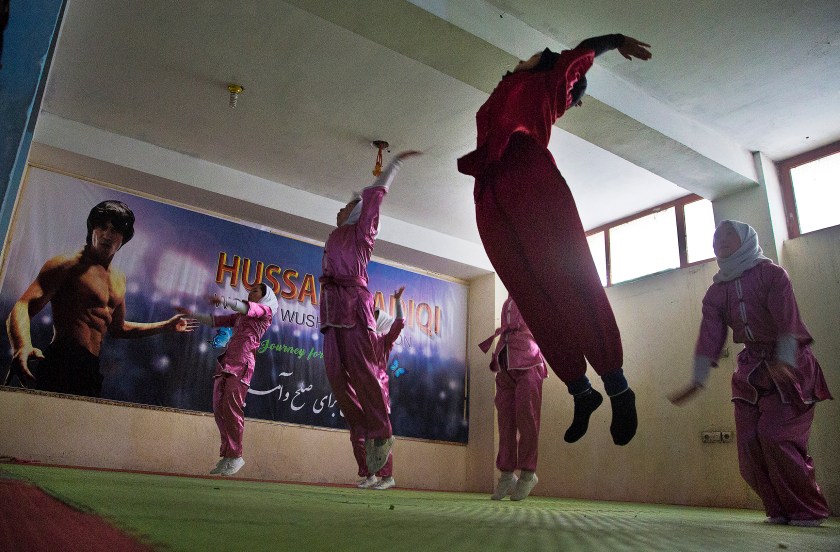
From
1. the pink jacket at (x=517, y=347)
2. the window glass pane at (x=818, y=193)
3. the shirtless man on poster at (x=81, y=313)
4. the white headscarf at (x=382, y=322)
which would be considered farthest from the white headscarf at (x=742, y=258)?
the shirtless man on poster at (x=81, y=313)

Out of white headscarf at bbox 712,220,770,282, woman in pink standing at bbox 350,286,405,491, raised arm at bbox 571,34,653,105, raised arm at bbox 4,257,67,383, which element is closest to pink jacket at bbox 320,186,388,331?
woman in pink standing at bbox 350,286,405,491

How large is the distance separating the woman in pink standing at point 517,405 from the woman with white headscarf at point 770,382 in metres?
1.31

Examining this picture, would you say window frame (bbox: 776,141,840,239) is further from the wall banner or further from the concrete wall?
the wall banner

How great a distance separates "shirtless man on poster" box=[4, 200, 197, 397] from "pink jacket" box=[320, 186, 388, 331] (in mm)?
2929

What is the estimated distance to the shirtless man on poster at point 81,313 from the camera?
5.18 meters

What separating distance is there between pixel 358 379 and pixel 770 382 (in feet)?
6.85

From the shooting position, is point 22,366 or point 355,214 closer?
point 355,214

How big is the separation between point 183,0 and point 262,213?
8.99 feet

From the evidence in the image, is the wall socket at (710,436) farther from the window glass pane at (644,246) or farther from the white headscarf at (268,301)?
the white headscarf at (268,301)

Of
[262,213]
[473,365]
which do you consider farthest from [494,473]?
[262,213]

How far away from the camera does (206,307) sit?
6.09 meters

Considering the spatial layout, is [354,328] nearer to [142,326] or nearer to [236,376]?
[236,376]

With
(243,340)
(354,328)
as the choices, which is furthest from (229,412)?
(354,328)

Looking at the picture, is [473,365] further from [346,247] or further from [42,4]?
[42,4]
